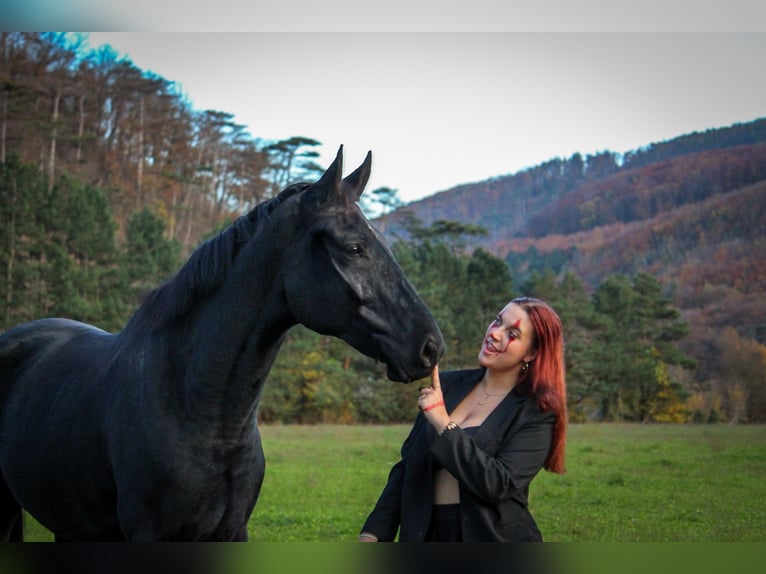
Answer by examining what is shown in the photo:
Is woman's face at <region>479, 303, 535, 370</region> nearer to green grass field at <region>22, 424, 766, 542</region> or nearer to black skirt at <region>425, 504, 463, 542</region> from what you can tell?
black skirt at <region>425, 504, 463, 542</region>

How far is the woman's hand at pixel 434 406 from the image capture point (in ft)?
8.15

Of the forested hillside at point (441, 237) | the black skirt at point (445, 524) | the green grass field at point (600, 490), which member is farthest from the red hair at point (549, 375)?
the forested hillside at point (441, 237)

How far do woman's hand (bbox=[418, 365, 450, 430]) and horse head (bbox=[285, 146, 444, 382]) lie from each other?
148 millimetres

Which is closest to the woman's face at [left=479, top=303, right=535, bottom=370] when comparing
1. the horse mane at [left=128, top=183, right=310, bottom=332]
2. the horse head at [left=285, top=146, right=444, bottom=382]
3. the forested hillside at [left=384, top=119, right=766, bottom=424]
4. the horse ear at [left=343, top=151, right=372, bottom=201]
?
the horse head at [left=285, top=146, right=444, bottom=382]

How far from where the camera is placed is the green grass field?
7.84 metres

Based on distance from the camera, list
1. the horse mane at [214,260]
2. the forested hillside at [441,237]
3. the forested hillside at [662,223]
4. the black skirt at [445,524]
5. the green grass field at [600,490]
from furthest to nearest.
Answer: the forested hillside at [662,223] < the forested hillside at [441,237] < the green grass field at [600,490] < the horse mane at [214,260] < the black skirt at [445,524]

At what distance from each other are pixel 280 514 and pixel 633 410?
64.2ft

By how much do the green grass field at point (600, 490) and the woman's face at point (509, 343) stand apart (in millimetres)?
5256

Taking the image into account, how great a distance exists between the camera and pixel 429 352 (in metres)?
2.33

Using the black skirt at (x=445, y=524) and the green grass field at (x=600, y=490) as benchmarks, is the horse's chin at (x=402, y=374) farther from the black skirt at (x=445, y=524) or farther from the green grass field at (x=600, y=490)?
the green grass field at (x=600, y=490)

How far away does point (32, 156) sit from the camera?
89.5 feet

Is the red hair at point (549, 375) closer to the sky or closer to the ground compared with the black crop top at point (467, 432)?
closer to the sky

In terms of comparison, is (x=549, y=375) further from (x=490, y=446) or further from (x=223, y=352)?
(x=223, y=352)

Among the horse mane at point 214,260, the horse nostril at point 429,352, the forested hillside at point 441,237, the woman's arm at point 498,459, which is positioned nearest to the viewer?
the horse nostril at point 429,352
